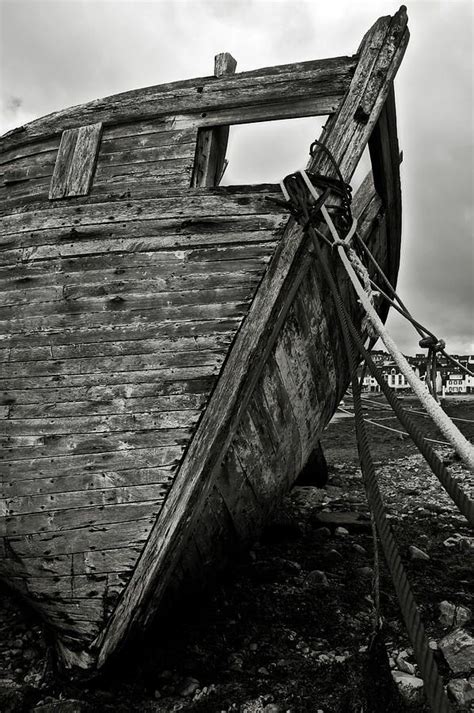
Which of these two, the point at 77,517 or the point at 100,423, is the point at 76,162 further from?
the point at 77,517

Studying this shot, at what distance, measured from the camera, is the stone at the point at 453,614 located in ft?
10.1

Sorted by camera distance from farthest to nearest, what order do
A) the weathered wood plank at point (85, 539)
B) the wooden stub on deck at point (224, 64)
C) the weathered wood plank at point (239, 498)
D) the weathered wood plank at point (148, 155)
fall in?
the wooden stub on deck at point (224, 64) < the weathered wood plank at point (148, 155) < the weathered wood plank at point (239, 498) < the weathered wood plank at point (85, 539)

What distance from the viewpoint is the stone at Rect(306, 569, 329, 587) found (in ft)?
12.1

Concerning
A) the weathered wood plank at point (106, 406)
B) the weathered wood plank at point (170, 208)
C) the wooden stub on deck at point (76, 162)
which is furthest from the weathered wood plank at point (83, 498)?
the wooden stub on deck at point (76, 162)

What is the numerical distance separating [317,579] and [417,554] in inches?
44.9

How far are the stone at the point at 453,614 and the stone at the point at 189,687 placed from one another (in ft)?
5.46

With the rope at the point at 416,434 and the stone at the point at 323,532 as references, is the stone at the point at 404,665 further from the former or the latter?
the stone at the point at 323,532

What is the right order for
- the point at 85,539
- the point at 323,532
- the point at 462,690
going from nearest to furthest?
the point at 462,690, the point at 85,539, the point at 323,532

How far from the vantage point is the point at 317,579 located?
3783 millimetres

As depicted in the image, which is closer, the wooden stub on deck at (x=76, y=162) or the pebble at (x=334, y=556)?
the wooden stub on deck at (x=76, y=162)

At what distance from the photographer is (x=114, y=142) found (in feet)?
9.93

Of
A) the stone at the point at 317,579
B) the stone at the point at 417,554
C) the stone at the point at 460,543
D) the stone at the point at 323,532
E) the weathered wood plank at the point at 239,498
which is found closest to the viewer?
the weathered wood plank at the point at 239,498

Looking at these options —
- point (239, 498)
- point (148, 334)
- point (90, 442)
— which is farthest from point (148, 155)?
point (239, 498)

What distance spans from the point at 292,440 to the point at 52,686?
2009 mm
